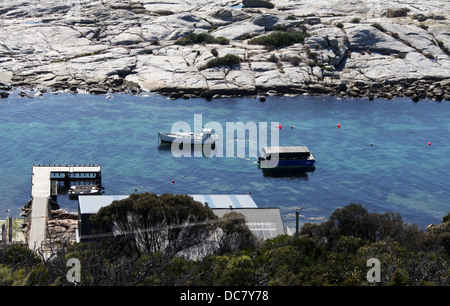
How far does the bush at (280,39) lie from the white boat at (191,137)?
43.2m

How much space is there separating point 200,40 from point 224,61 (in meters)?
14.3

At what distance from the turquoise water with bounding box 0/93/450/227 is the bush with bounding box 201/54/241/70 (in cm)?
1130

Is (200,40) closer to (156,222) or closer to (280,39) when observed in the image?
(280,39)

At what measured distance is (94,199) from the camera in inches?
2371

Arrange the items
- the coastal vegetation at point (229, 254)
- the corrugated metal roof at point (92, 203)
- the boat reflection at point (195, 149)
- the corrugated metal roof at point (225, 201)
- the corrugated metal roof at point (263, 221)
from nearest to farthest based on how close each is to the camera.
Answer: the coastal vegetation at point (229, 254) < the corrugated metal roof at point (92, 203) < the corrugated metal roof at point (263, 221) < the corrugated metal roof at point (225, 201) < the boat reflection at point (195, 149)

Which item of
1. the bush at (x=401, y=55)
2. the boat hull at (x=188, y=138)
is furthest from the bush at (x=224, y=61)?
the bush at (x=401, y=55)

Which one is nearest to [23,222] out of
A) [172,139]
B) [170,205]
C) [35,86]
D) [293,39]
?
[170,205]

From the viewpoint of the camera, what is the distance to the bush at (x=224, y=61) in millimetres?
121938

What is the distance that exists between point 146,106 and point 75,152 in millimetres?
22857

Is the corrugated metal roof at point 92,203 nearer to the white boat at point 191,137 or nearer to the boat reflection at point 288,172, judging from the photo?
the boat reflection at point 288,172

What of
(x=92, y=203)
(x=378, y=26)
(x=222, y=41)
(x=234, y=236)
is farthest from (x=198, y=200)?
(x=378, y=26)

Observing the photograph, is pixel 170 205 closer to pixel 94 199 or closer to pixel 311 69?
pixel 94 199

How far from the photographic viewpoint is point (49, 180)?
7688cm

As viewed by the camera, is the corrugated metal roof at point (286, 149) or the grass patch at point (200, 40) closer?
the corrugated metal roof at point (286, 149)
